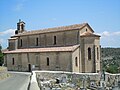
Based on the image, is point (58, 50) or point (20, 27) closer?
point (58, 50)

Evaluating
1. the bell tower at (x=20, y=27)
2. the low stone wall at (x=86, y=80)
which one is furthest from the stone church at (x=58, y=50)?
the low stone wall at (x=86, y=80)

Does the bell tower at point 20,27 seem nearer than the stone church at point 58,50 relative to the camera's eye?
No

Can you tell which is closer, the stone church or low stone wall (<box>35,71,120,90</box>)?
low stone wall (<box>35,71,120,90</box>)

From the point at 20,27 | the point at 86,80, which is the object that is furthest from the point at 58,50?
the point at 20,27

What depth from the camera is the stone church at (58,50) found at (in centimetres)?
3294

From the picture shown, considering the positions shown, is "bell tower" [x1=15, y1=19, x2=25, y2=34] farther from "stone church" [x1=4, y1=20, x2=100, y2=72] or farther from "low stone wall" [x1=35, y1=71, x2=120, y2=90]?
"low stone wall" [x1=35, y1=71, x2=120, y2=90]

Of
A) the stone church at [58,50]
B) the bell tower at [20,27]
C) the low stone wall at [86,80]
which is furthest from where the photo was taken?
the bell tower at [20,27]

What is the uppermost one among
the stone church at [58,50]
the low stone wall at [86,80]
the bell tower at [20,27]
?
the bell tower at [20,27]

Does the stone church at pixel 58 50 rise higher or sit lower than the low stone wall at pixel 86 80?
higher

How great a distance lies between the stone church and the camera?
108ft

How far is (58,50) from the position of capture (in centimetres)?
3450

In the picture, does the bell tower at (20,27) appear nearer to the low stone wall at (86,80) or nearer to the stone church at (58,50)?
the stone church at (58,50)

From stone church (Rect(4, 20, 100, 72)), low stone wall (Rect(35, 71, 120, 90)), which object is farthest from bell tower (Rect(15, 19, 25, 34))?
low stone wall (Rect(35, 71, 120, 90))

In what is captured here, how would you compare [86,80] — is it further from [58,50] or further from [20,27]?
[20,27]
